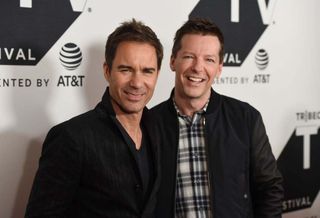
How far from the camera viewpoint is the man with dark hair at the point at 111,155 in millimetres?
1000

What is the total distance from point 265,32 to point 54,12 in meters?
0.90

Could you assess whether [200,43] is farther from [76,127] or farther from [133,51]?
[76,127]

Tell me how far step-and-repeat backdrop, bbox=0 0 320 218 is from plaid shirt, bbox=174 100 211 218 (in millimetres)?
303

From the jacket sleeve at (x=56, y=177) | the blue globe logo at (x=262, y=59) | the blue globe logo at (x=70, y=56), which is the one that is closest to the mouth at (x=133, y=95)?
the jacket sleeve at (x=56, y=177)

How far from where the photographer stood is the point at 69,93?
4.58 feet

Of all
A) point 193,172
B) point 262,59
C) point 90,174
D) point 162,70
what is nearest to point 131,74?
point 90,174

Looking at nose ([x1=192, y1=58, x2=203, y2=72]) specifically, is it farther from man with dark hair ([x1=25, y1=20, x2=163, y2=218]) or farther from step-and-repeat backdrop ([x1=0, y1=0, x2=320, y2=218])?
step-and-repeat backdrop ([x1=0, y1=0, x2=320, y2=218])

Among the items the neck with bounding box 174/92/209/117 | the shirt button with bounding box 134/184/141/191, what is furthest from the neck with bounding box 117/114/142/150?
the neck with bounding box 174/92/209/117

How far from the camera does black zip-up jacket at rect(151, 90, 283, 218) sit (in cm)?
126

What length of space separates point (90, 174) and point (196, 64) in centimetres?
47

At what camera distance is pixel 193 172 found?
4.17 feet

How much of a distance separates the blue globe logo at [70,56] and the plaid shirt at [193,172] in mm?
396

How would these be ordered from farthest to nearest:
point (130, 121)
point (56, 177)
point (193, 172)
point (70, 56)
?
point (70, 56)
point (193, 172)
point (130, 121)
point (56, 177)

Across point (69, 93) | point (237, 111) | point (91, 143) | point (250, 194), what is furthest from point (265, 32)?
point (91, 143)
